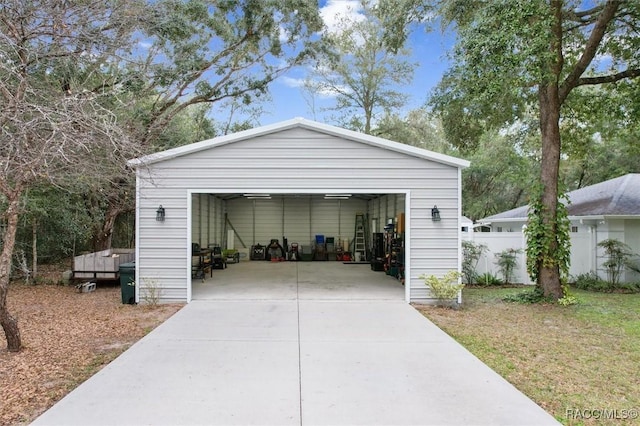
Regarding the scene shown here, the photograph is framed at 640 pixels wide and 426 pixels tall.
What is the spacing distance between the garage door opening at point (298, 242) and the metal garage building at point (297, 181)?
1.62 metres

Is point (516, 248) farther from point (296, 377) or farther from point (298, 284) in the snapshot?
point (296, 377)

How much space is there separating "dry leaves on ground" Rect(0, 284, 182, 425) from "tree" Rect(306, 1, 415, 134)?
15.7 meters

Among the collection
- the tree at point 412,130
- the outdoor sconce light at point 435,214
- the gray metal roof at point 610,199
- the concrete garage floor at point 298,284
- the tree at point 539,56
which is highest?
the tree at point 412,130

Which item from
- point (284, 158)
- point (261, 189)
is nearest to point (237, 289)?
point (261, 189)

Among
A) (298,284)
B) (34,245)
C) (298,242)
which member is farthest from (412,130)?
(34,245)

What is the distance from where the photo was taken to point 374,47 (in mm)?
20359

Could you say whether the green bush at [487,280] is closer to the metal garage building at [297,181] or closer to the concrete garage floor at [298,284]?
the concrete garage floor at [298,284]

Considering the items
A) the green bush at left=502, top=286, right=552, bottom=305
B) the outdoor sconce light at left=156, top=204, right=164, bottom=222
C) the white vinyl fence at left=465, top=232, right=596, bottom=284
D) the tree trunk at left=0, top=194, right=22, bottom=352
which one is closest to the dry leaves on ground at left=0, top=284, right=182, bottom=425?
the tree trunk at left=0, top=194, right=22, bottom=352

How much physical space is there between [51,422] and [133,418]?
579mm

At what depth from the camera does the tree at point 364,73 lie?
20453mm

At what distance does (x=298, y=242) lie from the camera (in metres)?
17.1

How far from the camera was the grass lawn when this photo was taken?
3.49m

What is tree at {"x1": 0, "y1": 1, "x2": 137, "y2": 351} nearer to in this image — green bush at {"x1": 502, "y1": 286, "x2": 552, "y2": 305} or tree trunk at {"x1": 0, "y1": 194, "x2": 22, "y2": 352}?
tree trunk at {"x1": 0, "y1": 194, "x2": 22, "y2": 352}

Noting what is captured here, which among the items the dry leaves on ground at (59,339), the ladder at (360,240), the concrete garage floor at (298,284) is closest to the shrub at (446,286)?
the concrete garage floor at (298,284)
